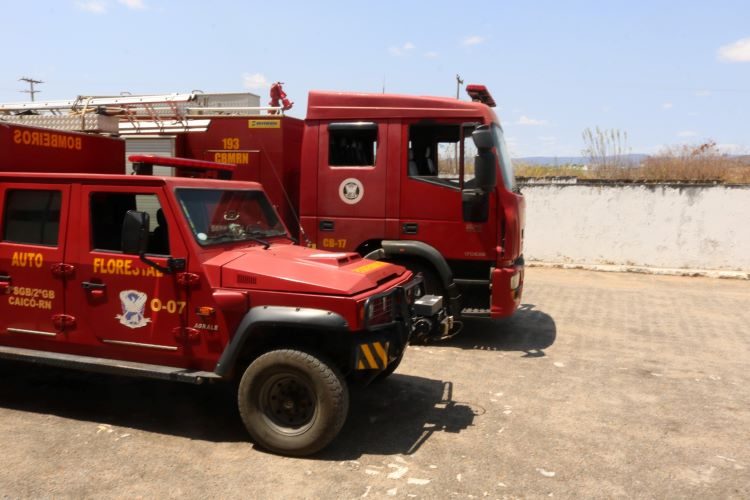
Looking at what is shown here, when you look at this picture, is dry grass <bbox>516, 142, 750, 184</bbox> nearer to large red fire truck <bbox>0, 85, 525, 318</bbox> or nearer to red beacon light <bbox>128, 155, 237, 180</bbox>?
large red fire truck <bbox>0, 85, 525, 318</bbox>

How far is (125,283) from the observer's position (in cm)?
439

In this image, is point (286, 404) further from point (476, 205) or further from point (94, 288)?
point (476, 205)

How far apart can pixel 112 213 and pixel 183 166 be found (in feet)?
2.88

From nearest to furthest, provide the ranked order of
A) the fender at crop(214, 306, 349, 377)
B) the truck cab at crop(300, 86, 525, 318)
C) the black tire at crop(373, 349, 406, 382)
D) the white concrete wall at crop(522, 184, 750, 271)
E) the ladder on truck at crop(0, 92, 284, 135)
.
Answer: the fender at crop(214, 306, 349, 377) → the black tire at crop(373, 349, 406, 382) → the truck cab at crop(300, 86, 525, 318) → the ladder on truck at crop(0, 92, 284, 135) → the white concrete wall at crop(522, 184, 750, 271)

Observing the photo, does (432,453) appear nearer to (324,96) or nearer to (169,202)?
(169,202)

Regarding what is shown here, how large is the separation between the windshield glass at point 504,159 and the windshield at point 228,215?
2.79 metres

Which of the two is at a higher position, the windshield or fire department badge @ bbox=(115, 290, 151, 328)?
the windshield

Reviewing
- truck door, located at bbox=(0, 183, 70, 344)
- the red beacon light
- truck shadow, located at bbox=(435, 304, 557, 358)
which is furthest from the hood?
truck shadow, located at bbox=(435, 304, 557, 358)

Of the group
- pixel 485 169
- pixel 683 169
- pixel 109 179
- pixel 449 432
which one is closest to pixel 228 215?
pixel 109 179

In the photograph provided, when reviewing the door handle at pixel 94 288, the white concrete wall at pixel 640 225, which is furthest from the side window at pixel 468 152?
the white concrete wall at pixel 640 225

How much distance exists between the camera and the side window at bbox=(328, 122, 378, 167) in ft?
23.1

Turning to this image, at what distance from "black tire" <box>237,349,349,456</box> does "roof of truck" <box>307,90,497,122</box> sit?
380 centimetres

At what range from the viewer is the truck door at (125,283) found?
4.32m

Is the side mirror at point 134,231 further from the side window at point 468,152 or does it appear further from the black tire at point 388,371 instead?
the side window at point 468,152
